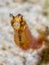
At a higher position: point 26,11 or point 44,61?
point 26,11

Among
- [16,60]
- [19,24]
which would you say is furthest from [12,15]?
[16,60]

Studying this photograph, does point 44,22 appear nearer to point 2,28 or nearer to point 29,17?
point 29,17

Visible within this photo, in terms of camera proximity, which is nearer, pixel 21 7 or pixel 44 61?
pixel 44 61

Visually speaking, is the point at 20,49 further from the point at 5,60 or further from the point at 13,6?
the point at 13,6

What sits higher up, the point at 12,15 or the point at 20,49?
the point at 12,15

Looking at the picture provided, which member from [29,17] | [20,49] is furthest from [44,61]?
[29,17]

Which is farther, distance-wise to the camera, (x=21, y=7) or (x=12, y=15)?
(x=21, y=7)

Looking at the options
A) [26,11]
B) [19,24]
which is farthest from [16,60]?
[26,11]
